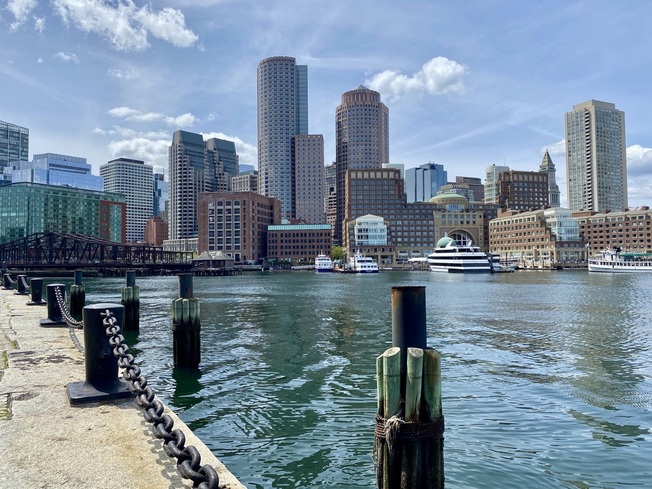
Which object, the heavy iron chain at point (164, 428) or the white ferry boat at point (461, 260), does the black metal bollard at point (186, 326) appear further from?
the white ferry boat at point (461, 260)

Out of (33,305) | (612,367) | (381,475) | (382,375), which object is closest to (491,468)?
(381,475)

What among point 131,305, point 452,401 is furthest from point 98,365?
point 131,305

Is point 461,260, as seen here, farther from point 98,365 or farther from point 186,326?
point 98,365

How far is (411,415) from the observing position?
24.9 feet

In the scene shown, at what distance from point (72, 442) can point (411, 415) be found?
495 cm

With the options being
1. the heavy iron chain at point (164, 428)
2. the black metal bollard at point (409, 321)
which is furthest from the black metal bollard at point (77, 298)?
the black metal bollard at point (409, 321)

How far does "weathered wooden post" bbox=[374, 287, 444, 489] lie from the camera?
7.59 m

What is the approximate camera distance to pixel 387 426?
7621 millimetres

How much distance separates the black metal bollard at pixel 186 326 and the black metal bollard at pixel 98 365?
447 inches

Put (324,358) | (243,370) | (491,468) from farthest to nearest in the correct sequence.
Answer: (324,358) < (243,370) < (491,468)

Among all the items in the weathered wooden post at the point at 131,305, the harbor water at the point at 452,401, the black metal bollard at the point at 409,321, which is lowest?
the harbor water at the point at 452,401

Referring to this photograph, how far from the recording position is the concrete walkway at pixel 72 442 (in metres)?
6.13

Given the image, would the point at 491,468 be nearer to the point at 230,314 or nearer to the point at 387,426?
the point at 387,426

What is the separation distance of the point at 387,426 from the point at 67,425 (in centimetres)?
499
